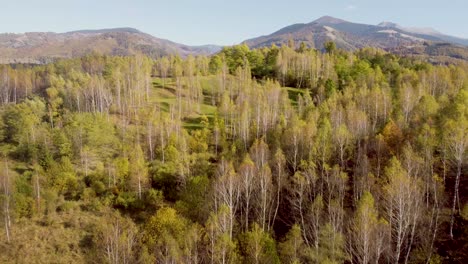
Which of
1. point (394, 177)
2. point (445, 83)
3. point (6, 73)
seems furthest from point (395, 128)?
point (6, 73)

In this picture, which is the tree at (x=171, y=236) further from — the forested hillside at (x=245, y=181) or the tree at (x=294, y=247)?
the tree at (x=294, y=247)

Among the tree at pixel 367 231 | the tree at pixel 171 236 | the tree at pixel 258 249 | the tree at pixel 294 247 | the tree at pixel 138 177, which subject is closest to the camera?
the tree at pixel 367 231

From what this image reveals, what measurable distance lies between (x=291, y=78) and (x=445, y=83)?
2514 inches

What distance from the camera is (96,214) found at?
70938 mm

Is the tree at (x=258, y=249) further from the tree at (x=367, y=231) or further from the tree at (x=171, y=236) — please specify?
the tree at (x=367, y=231)

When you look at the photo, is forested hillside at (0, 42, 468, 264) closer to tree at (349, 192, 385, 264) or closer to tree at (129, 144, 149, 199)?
tree at (349, 192, 385, 264)

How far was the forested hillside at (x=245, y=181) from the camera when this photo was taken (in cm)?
4662

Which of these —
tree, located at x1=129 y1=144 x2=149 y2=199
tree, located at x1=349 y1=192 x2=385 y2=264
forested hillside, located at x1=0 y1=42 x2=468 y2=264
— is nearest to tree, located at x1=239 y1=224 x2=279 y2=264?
forested hillside, located at x1=0 y1=42 x2=468 y2=264

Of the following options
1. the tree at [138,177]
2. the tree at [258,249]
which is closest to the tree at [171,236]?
the tree at [258,249]

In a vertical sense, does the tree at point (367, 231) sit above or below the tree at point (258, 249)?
above

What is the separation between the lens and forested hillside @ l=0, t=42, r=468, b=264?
46625mm

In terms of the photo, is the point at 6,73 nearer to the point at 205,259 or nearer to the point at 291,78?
the point at 291,78

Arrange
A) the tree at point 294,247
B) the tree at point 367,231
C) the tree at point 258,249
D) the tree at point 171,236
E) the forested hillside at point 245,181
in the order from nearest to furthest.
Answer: the tree at point 367,231 → the tree at point 294,247 → the tree at point 171,236 → the tree at point 258,249 → the forested hillside at point 245,181

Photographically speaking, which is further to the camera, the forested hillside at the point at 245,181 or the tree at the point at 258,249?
the forested hillside at the point at 245,181
